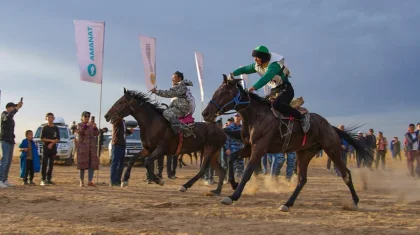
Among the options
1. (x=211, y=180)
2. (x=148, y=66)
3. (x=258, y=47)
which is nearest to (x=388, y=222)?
(x=258, y=47)

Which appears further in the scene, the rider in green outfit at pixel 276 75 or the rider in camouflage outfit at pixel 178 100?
the rider in camouflage outfit at pixel 178 100

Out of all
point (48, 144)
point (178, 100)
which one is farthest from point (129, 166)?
point (48, 144)

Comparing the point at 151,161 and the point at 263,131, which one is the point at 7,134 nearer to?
the point at 151,161

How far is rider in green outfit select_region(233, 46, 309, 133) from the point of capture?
25.5 ft

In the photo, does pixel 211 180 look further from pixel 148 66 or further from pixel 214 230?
pixel 214 230

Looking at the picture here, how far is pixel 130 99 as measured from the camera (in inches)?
423

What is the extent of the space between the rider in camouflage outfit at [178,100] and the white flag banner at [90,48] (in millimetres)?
4405

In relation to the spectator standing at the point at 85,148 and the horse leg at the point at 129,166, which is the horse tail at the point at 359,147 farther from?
the spectator standing at the point at 85,148

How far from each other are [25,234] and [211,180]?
8.66 meters

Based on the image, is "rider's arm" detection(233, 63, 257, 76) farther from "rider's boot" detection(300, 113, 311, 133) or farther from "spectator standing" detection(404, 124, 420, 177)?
"spectator standing" detection(404, 124, 420, 177)

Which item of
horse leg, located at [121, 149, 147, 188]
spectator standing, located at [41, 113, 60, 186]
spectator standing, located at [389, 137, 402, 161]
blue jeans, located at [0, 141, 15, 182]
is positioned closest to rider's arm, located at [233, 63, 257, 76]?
horse leg, located at [121, 149, 147, 188]

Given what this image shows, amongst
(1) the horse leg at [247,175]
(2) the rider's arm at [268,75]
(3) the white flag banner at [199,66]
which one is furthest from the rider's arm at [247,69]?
(3) the white flag banner at [199,66]

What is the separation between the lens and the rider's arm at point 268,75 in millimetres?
7672

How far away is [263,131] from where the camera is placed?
7.69 metres
